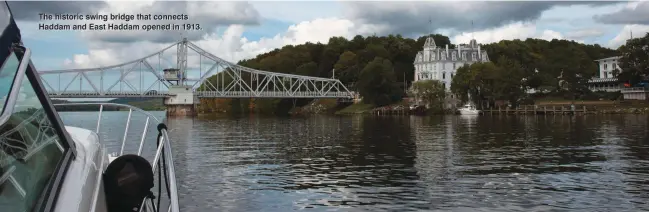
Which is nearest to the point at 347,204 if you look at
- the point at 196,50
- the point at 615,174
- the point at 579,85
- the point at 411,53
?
the point at 615,174

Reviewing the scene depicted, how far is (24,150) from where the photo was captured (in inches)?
170

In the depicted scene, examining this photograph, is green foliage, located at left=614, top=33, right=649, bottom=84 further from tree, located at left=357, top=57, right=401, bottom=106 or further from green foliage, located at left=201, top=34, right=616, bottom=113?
tree, located at left=357, top=57, right=401, bottom=106

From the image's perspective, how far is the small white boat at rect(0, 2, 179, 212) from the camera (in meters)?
3.87

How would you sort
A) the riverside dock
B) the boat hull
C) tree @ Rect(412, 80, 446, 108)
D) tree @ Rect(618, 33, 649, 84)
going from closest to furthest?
the riverside dock, tree @ Rect(618, 33, 649, 84), the boat hull, tree @ Rect(412, 80, 446, 108)

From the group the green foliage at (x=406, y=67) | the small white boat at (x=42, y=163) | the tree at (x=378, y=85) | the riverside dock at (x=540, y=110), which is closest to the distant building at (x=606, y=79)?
the green foliage at (x=406, y=67)

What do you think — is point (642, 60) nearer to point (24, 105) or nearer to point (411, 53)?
point (411, 53)

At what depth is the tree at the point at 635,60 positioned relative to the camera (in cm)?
10556

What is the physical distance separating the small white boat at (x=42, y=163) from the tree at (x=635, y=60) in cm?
11592

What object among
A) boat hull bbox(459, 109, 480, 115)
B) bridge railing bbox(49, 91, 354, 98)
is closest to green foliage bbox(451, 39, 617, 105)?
boat hull bbox(459, 109, 480, 115)

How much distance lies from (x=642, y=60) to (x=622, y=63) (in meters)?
4.52

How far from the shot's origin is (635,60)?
4242 inches

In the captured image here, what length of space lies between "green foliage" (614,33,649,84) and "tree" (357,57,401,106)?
4763 centimetres

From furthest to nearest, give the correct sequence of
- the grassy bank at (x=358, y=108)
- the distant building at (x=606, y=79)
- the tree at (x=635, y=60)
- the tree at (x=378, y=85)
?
the grassy bank at (x=358, y=108)
the tree at (x=378, y=85)
the distant building at (x=606, y=79)
the tree at (x=635, y=60)

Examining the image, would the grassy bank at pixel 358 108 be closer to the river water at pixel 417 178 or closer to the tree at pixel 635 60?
the tree at pixel 635 60
